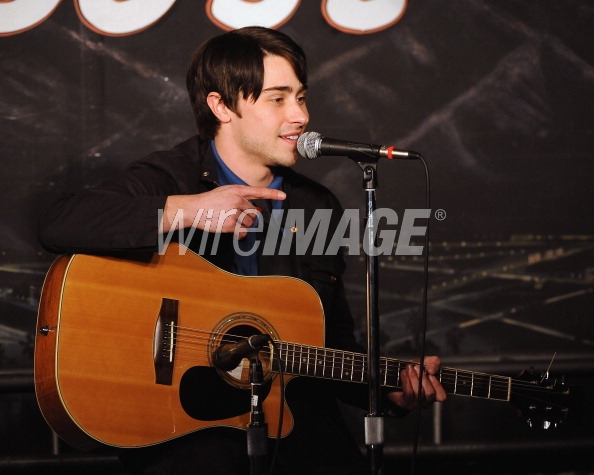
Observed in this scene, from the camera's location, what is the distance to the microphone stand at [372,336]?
2291 mm

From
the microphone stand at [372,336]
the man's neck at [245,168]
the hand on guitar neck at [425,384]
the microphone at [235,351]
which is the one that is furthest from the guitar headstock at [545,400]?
the man's neck at [245,168]

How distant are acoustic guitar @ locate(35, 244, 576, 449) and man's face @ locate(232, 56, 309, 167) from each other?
0.52 metres

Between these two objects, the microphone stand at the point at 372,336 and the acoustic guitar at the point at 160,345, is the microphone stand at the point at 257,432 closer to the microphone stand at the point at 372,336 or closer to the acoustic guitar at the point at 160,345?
the acoustic guitar at the point at 160,345

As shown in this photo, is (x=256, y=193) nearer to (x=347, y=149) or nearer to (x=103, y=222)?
(x=347, y=149)

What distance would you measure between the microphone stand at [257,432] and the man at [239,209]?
0.31m

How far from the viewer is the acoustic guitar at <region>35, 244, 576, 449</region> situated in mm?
2363

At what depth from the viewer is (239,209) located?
2.48m

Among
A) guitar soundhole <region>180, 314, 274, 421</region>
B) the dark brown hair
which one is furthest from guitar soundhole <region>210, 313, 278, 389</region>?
the dark brown hair

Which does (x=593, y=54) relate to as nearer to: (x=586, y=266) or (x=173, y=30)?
(x=586, y=266)

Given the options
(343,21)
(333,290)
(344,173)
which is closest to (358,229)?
(344,173)

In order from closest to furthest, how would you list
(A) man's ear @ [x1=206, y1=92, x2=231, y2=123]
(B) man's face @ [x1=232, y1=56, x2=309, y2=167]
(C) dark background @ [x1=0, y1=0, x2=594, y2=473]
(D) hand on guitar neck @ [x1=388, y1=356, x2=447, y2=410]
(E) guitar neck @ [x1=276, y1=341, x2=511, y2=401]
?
1. (E) guitar neck @ [x1=276, y1=341, x2=511, y2=401]
2. (D) hand on guitar neck @ [x1=388, y1=356, x2=447, y2=410]
3. (B) man's face @ [x1=232, y1=56, x2=309, y2=167]
4. (A) man's ear @ [x1=206, y1=92, x2=231, y2=123]
5. (C) dark background @ [x1=0, y1=0, x2=594, y2=473]

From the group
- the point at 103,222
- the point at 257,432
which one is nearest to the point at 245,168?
the point at 103,222

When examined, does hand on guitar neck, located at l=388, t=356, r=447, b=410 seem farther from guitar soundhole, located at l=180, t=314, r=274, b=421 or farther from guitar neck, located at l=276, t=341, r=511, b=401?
guitar soundhole, located at l=180, t=314, r=274, b=421

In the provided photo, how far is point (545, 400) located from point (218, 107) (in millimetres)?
1640
